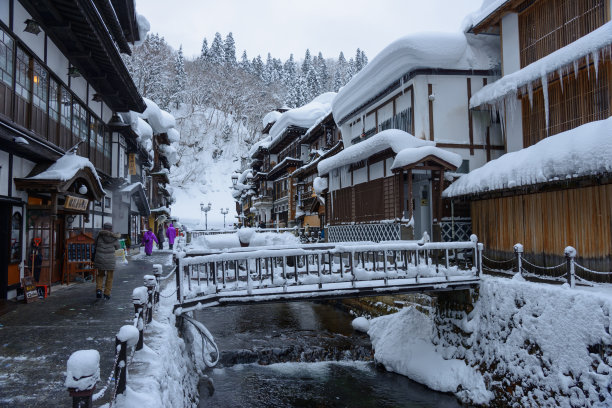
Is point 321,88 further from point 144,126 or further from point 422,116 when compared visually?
point 422,116

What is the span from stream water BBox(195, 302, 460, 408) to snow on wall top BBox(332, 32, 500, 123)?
12502 millimetres

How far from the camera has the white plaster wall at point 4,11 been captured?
976 centimetres

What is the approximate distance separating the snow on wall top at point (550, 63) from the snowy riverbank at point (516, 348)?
769cm

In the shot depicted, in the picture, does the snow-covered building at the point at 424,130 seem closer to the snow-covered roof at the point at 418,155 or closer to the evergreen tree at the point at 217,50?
the snow-covered roof at the point at 418,155

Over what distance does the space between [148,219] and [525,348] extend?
40562mm

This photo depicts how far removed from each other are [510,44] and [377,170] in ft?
26.4

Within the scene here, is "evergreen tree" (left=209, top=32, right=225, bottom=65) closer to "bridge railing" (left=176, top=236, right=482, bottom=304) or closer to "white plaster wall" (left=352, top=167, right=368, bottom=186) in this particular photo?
"white plaster wall" (left=352, top=167, right=368, bottom=186)

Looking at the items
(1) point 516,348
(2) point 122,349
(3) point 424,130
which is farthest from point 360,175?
(2) point 122,349


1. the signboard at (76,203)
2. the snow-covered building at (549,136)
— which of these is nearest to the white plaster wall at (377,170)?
the snow-covered building at (549,136)

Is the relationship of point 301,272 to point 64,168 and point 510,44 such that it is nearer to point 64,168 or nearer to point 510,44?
point 64,168

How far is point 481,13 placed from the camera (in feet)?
58.6

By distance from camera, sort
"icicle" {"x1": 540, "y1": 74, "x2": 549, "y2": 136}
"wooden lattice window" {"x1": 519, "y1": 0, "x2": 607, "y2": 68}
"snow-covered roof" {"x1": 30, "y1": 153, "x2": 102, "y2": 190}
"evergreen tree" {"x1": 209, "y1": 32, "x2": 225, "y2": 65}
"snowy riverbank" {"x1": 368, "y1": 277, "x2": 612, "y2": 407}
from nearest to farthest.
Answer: "snowy riverbank" {"x1": 368, "y1": 277, "x2": 612, "y2": 407} < "snow-covered roof" {"x1": 30, "y1": 153, "x2": 102, "y2": 190} < "wooden lattice window" {"x1": 519, "y1": 0, "x2": 607, "y2": 68} < "icicle" {"x1": 540, "y1": 74, "x2": 549, "y2": 136} < "evergreen tree" {"x1": 209, "y1": 32, "x2": 225, "y2": 65}

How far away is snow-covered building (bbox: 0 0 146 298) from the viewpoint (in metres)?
10.5

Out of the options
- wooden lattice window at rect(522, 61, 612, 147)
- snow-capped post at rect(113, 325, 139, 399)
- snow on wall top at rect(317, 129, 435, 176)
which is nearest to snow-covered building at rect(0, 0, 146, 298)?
snow-capped post at rect(113, 325, 139, 399)
